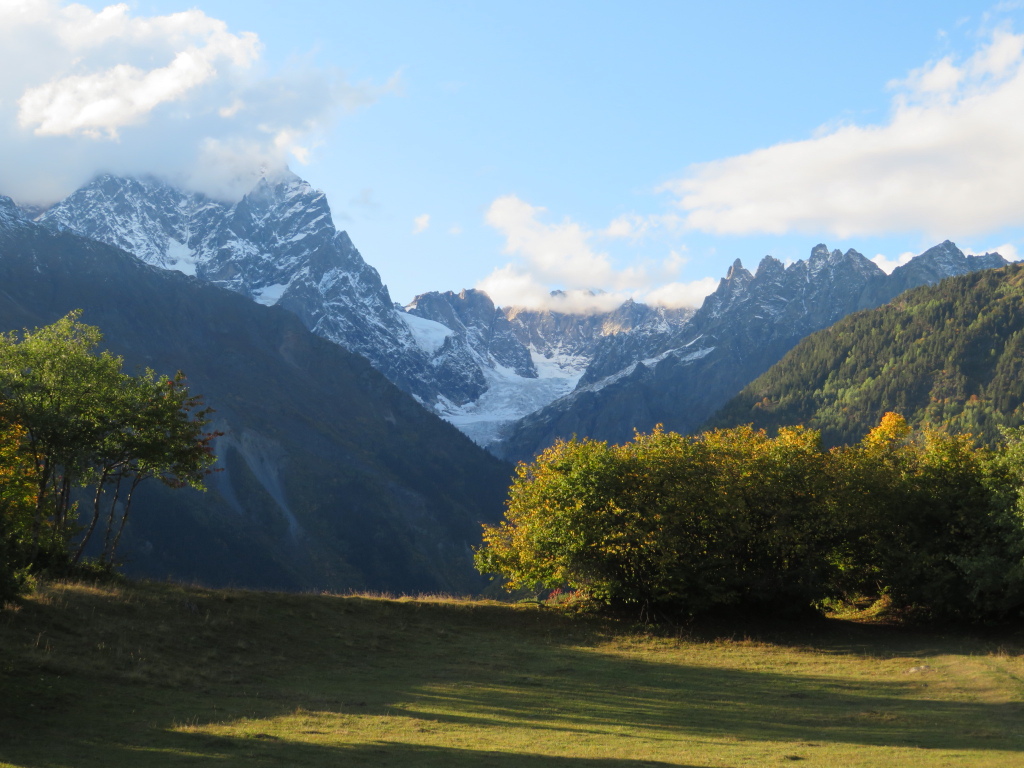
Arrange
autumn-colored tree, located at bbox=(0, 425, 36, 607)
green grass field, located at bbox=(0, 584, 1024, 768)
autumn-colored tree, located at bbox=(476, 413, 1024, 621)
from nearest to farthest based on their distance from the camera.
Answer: green grass field, located at bbox=(0, 584, 1024, 768) < autumn-colored tree, located at bbox=(0, 425, 36, 607) < autumn-colored tree, located at bbox=(476, 413, 1024, 621)

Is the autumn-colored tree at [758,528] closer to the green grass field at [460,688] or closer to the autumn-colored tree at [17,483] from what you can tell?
the green grass field at [460,688]

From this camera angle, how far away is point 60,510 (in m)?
38.6

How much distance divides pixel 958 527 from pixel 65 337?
45272 mm

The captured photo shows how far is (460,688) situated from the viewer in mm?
30312

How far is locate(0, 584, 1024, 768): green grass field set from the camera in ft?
70.1

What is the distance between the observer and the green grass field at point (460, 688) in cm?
2136

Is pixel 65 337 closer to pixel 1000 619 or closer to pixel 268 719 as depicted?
pixel 268 719

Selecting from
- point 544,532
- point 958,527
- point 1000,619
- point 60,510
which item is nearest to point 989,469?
point 958,527

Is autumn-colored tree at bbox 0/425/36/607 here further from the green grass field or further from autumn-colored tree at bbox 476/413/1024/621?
autumn-colored tree at bbox 476/413/1024/621

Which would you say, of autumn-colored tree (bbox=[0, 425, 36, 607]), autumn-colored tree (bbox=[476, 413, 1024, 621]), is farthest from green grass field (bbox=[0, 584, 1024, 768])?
autumn-colored tree (bbox=[0, 425, 36, 607])

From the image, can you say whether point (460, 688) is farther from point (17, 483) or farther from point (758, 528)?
point (758, 528)

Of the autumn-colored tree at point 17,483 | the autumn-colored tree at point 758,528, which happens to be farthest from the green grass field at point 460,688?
the autumn-colored tree at point 17,483

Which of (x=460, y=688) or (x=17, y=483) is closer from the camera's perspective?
(x=460, y=688)

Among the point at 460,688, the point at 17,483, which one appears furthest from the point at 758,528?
the point at 17,483
